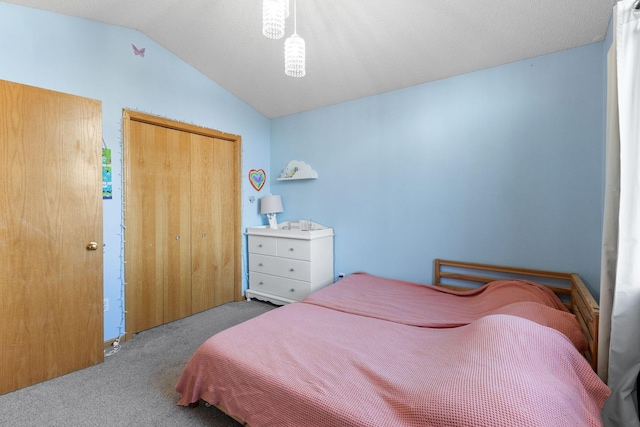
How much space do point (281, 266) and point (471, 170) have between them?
2.22 meters

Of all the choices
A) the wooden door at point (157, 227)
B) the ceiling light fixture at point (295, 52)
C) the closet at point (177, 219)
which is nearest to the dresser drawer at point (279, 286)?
the closet at point (177, 219)

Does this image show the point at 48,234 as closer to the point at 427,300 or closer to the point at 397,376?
the point at 397,376

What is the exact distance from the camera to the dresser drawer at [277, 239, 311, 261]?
3.05 metres

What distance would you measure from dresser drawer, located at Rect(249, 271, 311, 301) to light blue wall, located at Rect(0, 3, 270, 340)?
1.42 m

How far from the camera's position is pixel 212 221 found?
336cm

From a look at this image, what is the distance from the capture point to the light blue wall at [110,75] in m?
2.05

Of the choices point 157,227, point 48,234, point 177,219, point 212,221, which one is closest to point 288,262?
point 212,221

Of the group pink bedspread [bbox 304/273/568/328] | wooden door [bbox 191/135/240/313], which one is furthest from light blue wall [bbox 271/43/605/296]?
wooden door [bbox 191/135/240/313]

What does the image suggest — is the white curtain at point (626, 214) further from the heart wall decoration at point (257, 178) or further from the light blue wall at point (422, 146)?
the heart wall decoration at point (257, 178)

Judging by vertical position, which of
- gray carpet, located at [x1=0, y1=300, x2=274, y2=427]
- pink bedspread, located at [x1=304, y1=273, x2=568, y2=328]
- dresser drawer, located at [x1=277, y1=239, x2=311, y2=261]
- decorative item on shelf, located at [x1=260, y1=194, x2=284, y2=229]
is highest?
decorative item on shelf, located at [x1=260, y1=194, x2=284, y2=229]

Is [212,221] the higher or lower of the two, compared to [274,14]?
lower

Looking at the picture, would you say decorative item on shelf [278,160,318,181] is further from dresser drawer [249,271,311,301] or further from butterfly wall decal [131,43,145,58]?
butterfly wall decal [131,43,145,58]

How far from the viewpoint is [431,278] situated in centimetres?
277

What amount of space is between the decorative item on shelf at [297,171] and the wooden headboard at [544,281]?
178 cm
